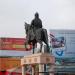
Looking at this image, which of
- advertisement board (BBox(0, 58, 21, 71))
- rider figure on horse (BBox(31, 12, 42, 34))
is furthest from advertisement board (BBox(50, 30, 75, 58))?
rider figure on horse (BBox(31, 12, 42, 34))

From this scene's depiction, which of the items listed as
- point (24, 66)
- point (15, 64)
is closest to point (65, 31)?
point (15, 64)

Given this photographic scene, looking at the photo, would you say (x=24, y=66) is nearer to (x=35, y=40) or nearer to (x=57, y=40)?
(x=35, y=40)

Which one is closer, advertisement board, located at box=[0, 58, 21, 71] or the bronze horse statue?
the bronze horse statue

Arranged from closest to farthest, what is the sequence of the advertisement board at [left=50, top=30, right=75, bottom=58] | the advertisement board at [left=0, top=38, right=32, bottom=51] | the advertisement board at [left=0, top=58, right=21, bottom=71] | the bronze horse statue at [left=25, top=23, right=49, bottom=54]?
the bronze horse statue at [left=25, top=23, right=49, bottom=54], the advertisement board at [left=50, top=30, right=75, bottom=58], the advertisement board at [left=0, top=58, right=21, bottom=71], the advertisement board at [left=0, top=38, right=32, bottom=51]

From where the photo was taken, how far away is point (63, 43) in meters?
43.3

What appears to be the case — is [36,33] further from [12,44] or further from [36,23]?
[12,44]

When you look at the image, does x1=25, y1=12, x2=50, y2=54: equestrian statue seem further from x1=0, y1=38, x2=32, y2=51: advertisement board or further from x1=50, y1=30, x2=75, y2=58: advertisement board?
x1=0, y1=38, x2=32, y2=51: advertisement board

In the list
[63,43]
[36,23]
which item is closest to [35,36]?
[36,23]

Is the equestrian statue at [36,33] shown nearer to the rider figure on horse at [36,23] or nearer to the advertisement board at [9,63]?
the rider figure on horse at [36,23]

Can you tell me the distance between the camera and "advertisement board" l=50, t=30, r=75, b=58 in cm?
4275

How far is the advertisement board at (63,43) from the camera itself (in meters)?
42.8

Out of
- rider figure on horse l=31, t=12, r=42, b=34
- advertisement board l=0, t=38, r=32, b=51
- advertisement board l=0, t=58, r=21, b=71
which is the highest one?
rider figure on horse l=31, t=12, r=42, b=34

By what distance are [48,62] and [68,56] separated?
63.4 feet

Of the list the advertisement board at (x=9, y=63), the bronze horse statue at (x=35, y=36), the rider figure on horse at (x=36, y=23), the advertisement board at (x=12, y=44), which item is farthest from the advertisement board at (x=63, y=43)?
the rider figure on horse at (x=36, y=23)
